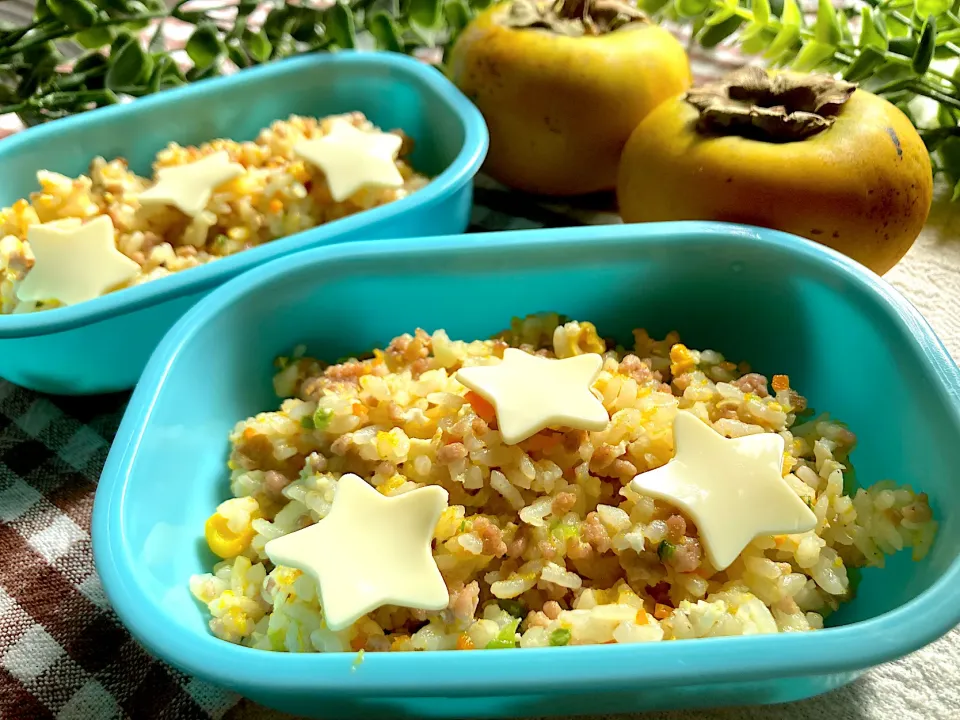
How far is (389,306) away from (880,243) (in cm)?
64

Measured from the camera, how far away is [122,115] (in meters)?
1.27

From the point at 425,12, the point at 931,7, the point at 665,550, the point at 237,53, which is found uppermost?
the point at 931,7

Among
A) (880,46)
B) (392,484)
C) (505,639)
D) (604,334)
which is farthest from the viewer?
(880,46)

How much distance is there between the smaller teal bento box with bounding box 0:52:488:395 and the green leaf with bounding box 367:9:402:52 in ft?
0.29

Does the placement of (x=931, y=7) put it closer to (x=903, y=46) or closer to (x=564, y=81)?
(x=903, y=46)

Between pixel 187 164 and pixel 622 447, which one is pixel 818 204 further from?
pixel 187 164

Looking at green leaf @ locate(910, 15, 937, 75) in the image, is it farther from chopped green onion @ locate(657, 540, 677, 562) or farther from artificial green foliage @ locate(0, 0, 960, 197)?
chopped green onion @ locate(657, 540, 677, 562)

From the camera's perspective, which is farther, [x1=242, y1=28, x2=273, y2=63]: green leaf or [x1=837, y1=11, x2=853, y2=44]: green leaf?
[x1=242, y1=28, x2=273, y2=63]: green leaf

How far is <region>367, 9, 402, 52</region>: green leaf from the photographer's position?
4.67 ft

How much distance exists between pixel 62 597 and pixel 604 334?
0.72 meters

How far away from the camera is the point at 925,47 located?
1.14m

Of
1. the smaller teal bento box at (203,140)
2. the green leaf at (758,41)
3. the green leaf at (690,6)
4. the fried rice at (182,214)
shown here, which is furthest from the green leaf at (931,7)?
the fried rice at (182,214)

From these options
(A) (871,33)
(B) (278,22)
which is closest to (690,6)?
(A) (871,33)

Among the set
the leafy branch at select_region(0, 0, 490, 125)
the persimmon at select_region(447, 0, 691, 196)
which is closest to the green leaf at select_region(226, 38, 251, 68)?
the leafy branch at select_region(0, 0, 490, 125)
